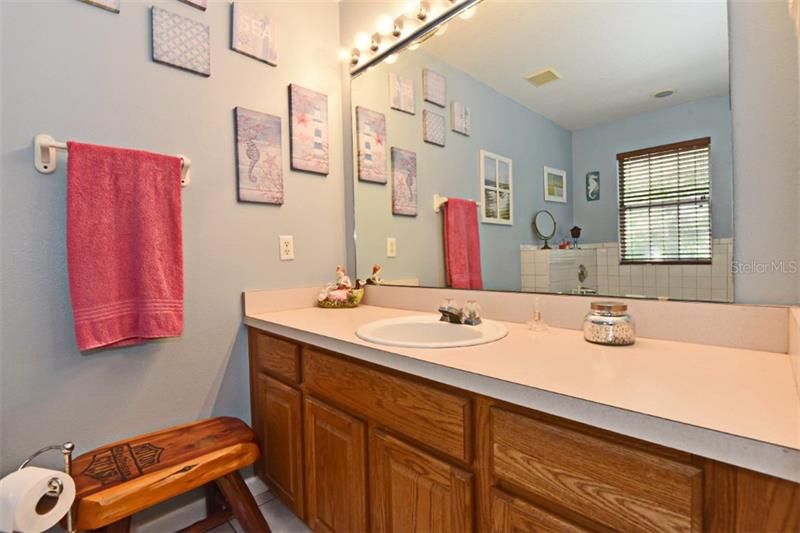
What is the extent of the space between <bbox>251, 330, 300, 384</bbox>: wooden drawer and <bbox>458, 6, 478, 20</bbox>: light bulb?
1445 millimetres

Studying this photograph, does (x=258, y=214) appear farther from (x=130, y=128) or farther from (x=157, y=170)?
(x=130, y=128)

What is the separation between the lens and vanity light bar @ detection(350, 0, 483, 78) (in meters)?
1.48

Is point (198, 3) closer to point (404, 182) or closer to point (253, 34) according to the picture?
point (253, 34)

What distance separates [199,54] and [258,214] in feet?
2.16

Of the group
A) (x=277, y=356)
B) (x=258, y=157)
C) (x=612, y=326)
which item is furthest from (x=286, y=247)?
(x=612, y=326)

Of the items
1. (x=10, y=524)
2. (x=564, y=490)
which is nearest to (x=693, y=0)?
(x=564, y=490)

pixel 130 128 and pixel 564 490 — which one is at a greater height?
pixel 130 128

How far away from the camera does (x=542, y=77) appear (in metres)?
1.29

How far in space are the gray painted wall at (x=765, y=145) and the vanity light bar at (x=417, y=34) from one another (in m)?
0.89

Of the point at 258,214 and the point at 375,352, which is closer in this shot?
the point at 375,352

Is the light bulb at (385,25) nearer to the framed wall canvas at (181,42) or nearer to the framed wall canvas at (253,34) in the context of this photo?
the framed wall canvas at (253,34)

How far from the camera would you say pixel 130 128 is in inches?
51.4

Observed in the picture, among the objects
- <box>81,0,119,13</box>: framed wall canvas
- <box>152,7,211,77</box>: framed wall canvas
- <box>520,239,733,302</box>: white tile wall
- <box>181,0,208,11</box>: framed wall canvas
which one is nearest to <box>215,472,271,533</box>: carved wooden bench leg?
<box>520,239,733,302</box>: white tile wall

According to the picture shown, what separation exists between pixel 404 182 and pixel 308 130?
21.1 inches
